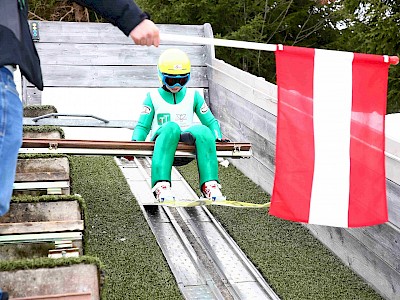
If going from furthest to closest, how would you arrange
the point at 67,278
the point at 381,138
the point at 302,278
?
the point at 302,278, the point at 381,138, the point at 67,278

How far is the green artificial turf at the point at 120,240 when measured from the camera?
3.51m

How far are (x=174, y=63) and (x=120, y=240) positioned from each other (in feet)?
4.71

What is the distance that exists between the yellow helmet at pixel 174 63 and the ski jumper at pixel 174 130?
0.28 m

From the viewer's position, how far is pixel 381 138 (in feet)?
10.7

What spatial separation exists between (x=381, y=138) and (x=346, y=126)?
0.19 metres

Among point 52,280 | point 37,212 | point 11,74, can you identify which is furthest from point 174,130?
point 11,74

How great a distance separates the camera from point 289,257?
4.07 metres

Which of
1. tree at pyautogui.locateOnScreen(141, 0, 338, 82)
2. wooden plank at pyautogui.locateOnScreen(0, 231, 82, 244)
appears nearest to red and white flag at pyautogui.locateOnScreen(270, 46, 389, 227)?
wooden plank at pyautogui.locateOnScreen(0, 231, 82, 244)

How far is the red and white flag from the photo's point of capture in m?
3.25

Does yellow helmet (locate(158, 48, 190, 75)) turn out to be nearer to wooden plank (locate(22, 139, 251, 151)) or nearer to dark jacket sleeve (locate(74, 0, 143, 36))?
wooden plank (locate(22, 139, 251, 151))

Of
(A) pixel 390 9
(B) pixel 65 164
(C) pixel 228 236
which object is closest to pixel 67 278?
(B) pixel 65 164

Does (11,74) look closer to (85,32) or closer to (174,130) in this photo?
(174,130)

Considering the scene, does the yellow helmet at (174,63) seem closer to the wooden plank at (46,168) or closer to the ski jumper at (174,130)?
the ski jumper at (174,130)

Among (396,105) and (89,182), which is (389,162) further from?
(396,105)
